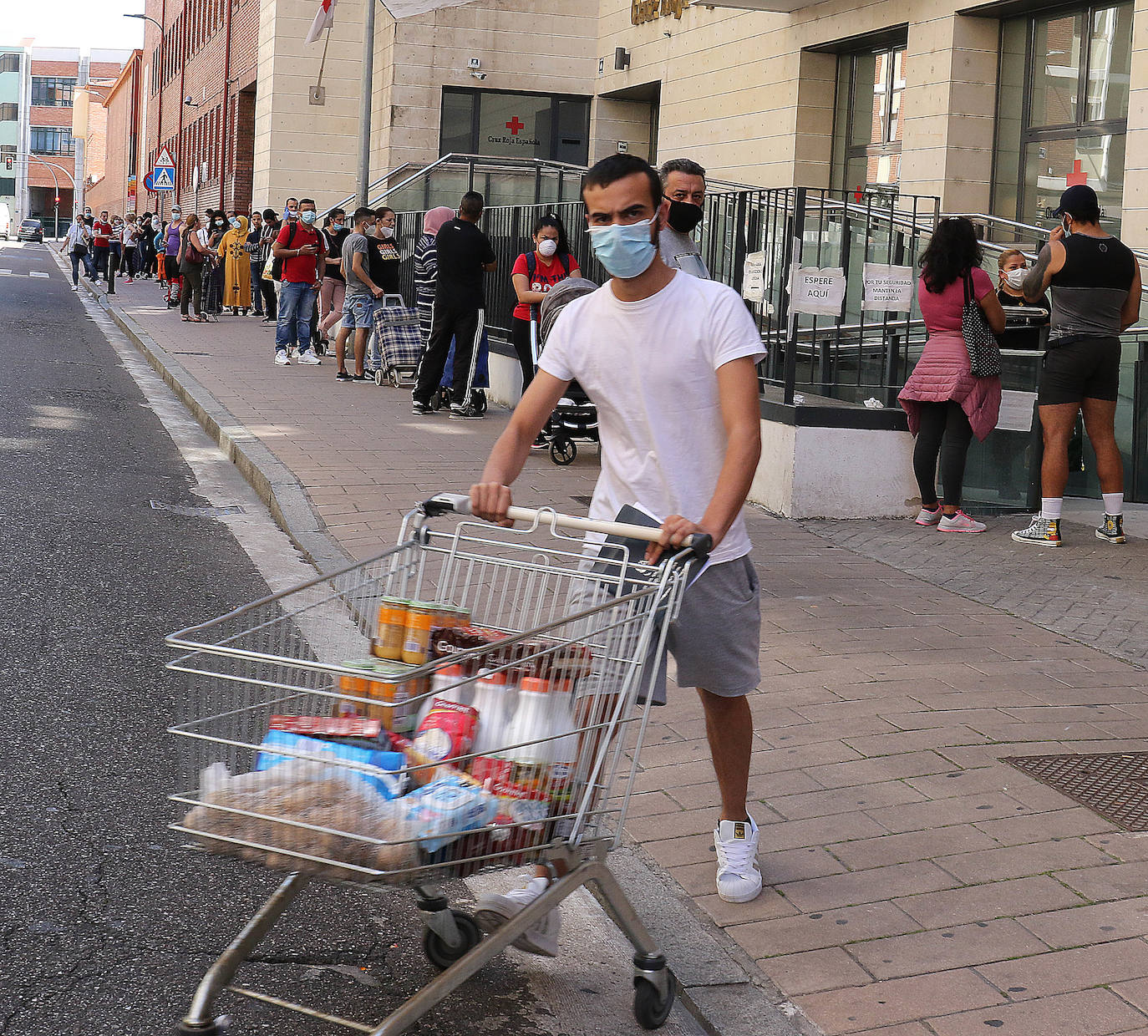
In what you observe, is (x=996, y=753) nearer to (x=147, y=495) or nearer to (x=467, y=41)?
(x=147, y=495)

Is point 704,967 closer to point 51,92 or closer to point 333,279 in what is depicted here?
point 333,279

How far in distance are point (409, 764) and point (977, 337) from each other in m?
7.22

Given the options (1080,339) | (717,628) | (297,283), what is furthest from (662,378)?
(297,283)

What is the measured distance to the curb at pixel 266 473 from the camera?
7910 mm

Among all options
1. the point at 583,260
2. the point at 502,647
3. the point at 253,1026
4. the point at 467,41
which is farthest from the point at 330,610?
the point at 467,41

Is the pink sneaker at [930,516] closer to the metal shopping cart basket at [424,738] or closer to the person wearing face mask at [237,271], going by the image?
the metal shopping cart basket at [424,738]

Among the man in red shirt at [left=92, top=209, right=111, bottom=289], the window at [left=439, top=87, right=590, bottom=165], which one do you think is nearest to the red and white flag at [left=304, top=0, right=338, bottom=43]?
the window at [left=439, top=87, right=590, bottom=165]

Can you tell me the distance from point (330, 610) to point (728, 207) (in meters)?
7.79

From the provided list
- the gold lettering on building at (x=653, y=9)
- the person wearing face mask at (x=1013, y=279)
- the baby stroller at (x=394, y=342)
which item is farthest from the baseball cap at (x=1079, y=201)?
the gold lettering on building at (x=653, y=9)

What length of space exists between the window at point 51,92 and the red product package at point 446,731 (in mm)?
150542

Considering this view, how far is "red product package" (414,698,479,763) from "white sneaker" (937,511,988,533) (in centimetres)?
689

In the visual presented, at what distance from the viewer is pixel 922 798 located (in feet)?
14.5

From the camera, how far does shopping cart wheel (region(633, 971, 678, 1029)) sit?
10.4 feet

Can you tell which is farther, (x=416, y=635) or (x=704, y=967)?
(x=704, y=967)
